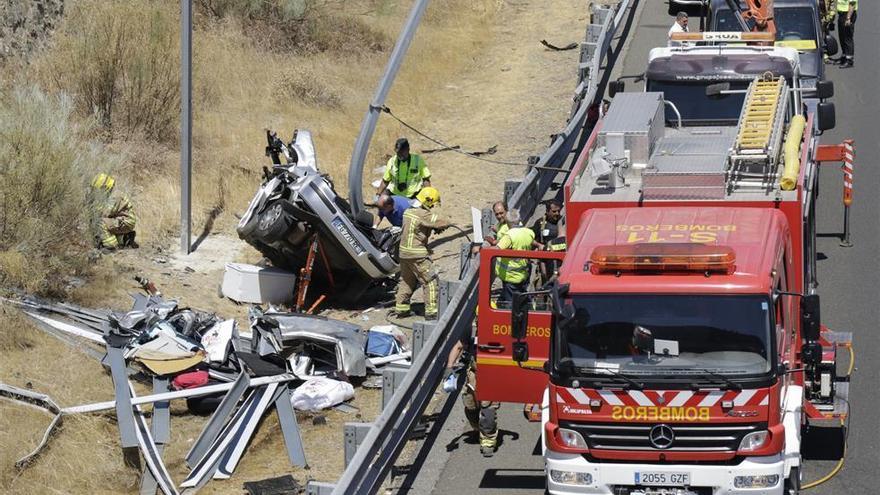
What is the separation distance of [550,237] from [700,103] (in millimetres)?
3037

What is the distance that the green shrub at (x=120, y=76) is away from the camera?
73.9 feet

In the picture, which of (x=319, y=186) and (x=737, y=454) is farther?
(x=319, y=186)

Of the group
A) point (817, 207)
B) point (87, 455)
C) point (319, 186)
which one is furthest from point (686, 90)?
point (87, 455)

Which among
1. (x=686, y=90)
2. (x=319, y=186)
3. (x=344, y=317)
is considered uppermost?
(x=686, y=90)

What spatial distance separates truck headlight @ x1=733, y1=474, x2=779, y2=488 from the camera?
10391 mm

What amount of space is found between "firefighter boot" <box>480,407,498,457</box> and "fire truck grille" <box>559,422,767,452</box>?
6.70 ft

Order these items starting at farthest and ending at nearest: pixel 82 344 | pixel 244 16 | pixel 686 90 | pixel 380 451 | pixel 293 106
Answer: pixel 244 16 → pixel 293 106 → pixel 686 90 → pixel 82 344 → pixel 380 451

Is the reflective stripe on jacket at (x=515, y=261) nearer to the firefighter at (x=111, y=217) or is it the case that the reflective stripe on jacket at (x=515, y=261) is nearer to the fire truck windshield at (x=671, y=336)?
the fire truck windshield at (x=671, y=336)

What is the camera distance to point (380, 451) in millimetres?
11492

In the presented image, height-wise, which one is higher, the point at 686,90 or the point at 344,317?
the point at 686,90

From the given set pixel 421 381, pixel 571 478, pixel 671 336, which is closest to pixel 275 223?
pixel 421 381

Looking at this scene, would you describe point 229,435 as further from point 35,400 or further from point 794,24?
point 794,24

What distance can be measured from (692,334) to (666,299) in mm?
340

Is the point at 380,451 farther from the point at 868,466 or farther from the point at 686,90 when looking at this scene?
the point at 686,90
